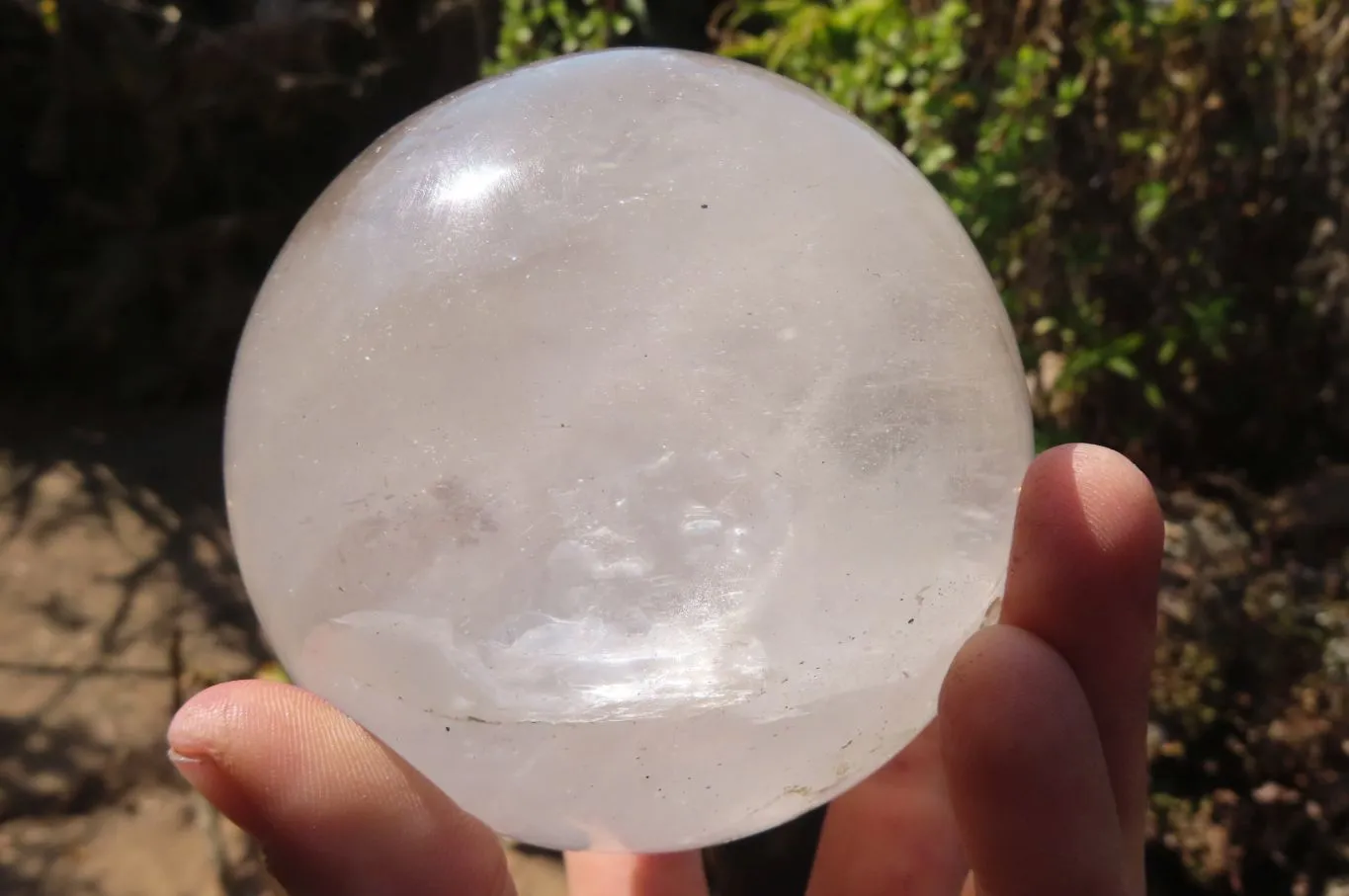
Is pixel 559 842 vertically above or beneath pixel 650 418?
beneath

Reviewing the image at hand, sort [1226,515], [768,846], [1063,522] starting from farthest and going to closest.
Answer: [1226,515] < [768,846] < [1063,522]

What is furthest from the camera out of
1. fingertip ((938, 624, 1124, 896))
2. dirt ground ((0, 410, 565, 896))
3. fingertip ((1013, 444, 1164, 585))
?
dirt ground ((0, 410, 565, 896))

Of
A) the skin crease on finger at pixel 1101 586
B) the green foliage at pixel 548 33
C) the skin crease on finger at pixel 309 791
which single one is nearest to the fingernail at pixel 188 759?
the skin crease on finger at pixel 309 791

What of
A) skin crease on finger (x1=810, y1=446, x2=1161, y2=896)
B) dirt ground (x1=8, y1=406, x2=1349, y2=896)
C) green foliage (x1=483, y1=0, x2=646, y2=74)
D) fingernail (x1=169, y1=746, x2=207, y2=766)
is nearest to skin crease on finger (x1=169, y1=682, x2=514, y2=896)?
fingernail (x1=169, y1=746, x2=207, y2=766)

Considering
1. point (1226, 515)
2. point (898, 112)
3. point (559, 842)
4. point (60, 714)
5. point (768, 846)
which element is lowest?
point (60, 714)

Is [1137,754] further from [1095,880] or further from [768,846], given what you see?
[768,846]

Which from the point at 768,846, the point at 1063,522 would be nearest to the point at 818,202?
the point at 1063,522

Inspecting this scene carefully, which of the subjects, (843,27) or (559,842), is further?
(843,27)

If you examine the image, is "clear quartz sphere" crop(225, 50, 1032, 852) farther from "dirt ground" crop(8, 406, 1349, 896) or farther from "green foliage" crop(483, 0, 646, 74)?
"green foliage" crop(483, 0, 646, 74)
